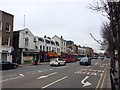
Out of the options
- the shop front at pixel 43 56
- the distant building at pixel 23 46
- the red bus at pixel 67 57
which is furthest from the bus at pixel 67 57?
the distant building at pixel 23 46

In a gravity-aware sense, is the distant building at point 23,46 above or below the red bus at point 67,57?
above

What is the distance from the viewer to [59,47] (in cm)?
9112

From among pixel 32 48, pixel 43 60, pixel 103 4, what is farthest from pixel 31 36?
pixel 103 4

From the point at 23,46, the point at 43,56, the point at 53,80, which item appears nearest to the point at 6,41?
the point at 23,46

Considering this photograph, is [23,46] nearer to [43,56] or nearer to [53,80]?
[43,56]

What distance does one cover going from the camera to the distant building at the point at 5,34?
140 feet

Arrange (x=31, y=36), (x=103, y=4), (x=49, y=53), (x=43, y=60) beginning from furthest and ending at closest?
1. (x=49, y=53)
2. (x=43, y=60)
3. (x=31, y=36)
4. (x=103, y=4)

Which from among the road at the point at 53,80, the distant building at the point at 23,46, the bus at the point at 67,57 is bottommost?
the road at the point at 53,80

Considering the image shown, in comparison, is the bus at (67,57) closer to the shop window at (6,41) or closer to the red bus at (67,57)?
the red bus at (67,57)

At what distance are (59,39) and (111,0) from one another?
90415mm

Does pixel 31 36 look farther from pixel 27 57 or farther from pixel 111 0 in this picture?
pixel 111 0

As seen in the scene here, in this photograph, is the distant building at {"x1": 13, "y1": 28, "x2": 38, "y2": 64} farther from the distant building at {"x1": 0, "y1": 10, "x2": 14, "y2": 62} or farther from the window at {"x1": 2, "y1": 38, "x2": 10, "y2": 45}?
the window at {"x1": 2, "y1": 38, "x2": 10, "y2": 45}

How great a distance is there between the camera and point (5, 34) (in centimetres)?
4369

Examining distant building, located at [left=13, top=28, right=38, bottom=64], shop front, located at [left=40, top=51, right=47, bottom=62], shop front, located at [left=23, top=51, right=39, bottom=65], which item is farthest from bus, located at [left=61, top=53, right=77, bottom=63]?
distant building, located at [left=13, top=28, right=38, bottom=64]
